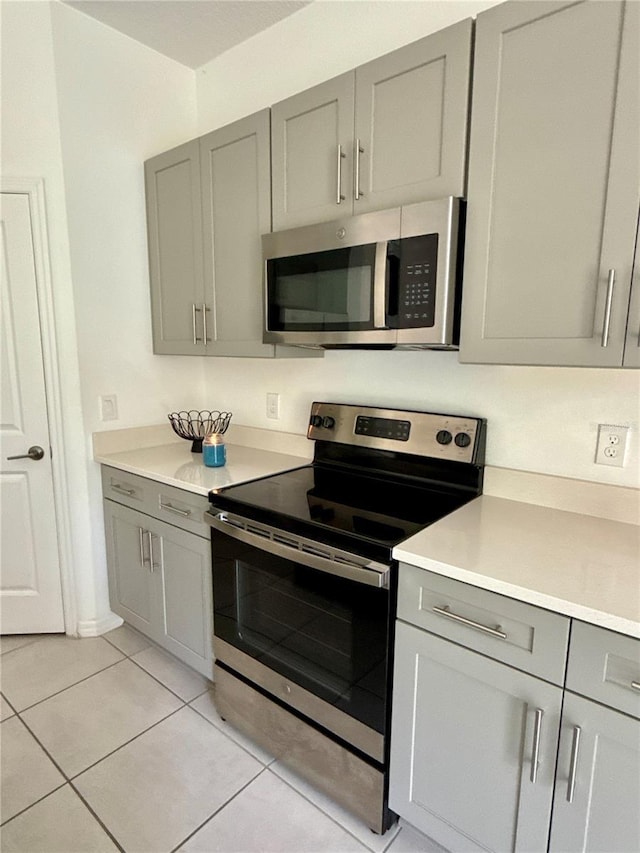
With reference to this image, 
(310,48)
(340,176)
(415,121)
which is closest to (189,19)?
(310,48)

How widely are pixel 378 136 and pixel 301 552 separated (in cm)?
128

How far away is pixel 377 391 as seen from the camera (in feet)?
6.45

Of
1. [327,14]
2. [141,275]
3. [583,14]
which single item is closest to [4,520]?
[141,275]

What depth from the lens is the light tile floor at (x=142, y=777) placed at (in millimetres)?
1432

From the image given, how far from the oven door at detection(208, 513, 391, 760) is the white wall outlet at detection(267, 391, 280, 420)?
783 millimetres

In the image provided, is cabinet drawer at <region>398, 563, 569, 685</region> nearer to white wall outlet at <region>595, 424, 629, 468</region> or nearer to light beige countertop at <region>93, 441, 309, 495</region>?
white wall outlet at <region>595, 424, 629, 468</region>

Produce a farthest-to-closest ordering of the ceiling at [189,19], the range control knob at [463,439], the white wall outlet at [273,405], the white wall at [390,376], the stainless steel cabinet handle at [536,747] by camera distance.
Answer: the white wall outlet at [273,405]
the ceiling at [189,19]
the range control knob at [463,439]
the white wall at [390,376]
the stainless steel cabinet handle at [536,747]

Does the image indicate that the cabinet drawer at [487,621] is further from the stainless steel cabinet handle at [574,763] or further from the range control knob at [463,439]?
the range control knob at [463,439]

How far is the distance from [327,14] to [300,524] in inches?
78.3

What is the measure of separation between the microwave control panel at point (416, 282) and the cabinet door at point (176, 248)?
3.51ft

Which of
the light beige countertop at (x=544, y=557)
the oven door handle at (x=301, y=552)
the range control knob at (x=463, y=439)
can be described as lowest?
the oven door handle at (x=301, y=552)

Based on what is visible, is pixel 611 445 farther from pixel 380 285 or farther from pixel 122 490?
pixel 122 490

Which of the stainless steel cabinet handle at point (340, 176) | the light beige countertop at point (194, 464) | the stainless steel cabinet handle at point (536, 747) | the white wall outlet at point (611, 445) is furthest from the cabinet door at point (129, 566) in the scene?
the white wall outlet at point (611, 445)

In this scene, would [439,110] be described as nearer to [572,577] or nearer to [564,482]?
[564,482]
